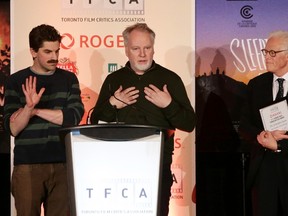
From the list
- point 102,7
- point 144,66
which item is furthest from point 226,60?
point 102,7

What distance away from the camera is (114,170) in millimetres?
2857

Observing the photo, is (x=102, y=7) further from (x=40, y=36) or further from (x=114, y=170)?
(x=114, y=170)

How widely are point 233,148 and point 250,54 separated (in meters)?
0.89

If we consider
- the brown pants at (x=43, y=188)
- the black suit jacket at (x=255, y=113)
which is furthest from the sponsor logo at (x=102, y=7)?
the brown pants at (x=43, y=188)

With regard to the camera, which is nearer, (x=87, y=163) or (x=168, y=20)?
(x=87, y=163)

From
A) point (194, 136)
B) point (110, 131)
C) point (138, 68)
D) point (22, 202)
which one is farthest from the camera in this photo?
point (194, 136)

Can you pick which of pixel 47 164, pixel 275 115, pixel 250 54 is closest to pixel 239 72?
pixel 250 54

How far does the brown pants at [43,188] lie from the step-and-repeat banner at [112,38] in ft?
2.92

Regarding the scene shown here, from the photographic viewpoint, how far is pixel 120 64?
5.00m

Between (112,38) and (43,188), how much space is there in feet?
5.11

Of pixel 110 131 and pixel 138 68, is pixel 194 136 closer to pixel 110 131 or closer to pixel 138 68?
pixel 138 68

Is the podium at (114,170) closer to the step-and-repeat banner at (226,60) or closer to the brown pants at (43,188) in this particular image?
the brown pants at (43,188)

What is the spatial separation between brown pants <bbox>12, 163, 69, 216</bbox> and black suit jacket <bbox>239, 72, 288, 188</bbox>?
59.7 inches

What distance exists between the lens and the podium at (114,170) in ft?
9.30
